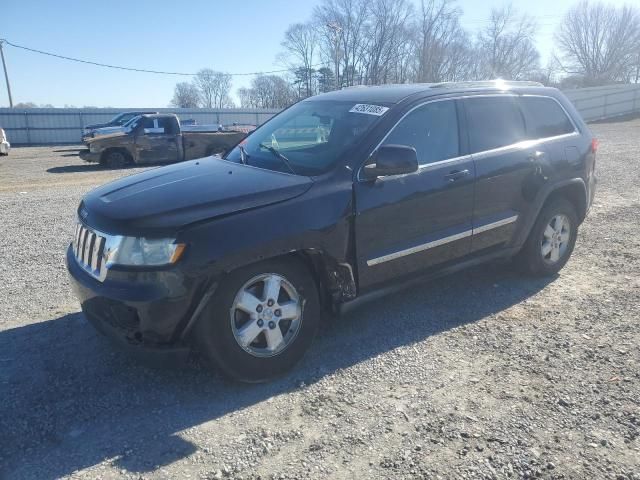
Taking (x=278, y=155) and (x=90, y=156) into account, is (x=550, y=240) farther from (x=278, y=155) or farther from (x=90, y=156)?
(x=90, y=156)

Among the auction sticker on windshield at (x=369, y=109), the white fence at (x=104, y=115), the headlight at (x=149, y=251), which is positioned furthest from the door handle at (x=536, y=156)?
the white fence at (x=104, y=115)

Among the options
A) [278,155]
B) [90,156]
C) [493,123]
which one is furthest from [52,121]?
[493,123]

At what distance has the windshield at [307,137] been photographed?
12.5ft

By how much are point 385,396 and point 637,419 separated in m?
1.42

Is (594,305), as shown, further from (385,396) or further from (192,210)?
(192,210)

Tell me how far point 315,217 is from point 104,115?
108 ft

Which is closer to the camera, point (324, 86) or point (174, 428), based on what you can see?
point (174, 428)

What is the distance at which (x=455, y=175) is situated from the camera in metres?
4.18

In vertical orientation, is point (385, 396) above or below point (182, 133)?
below

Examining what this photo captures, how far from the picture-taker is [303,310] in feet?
11.4

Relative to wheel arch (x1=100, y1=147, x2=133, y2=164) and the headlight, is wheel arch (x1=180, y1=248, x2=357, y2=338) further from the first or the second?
wheel arch (x1=100, y1=147, x2=133, y2=164)

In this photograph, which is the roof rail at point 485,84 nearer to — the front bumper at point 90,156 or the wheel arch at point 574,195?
the wheel arch at point 574,195

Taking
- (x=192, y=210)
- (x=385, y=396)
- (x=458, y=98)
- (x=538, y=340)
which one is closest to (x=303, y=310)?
(x=385, y=396)

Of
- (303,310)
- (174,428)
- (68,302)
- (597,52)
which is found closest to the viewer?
(174,428)
